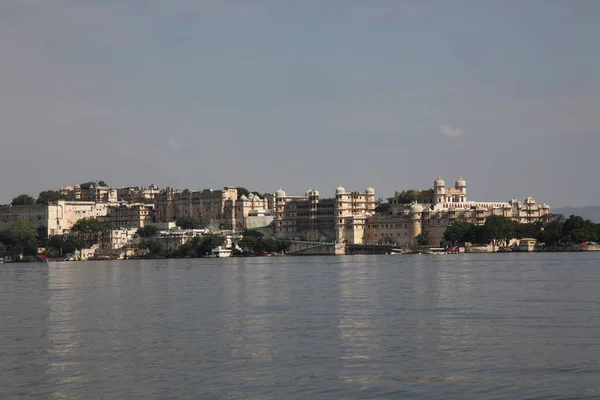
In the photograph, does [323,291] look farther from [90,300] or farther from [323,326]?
Answer: [323,326]

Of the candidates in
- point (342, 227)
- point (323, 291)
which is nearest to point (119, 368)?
point (323, 291)

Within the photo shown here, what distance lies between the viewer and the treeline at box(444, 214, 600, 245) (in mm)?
104625

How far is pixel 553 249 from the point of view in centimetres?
10281

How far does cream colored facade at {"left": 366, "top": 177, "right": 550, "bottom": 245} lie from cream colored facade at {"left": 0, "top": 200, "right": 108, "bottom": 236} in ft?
120

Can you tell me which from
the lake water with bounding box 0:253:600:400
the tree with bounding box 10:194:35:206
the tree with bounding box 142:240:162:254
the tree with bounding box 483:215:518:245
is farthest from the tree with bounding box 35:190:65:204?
the lake water with bounding box 0:253:600:400

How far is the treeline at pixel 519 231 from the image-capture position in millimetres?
104625

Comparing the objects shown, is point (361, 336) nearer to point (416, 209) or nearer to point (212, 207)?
point (416, 209)

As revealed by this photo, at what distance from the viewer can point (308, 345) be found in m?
22.8

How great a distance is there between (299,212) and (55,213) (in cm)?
2995

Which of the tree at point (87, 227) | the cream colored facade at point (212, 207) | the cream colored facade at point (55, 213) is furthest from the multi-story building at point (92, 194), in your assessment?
the tree at point (87, 227)

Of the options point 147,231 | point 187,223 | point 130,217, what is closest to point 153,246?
point 147,231

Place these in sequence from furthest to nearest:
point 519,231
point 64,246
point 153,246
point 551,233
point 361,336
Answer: point 64,246, point 153,246, point 519,231, point 551,233, point 361,336

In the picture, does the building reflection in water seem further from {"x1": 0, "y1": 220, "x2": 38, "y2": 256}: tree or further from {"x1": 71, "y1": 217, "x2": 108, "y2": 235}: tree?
{"x1": 71, "y1": 217, "x2": 108, "y2": 235}: tree

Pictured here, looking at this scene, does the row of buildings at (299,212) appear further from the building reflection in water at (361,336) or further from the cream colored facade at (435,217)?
the building reflection in water at (361,336)
